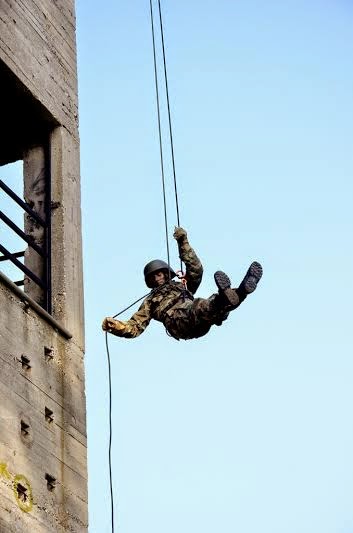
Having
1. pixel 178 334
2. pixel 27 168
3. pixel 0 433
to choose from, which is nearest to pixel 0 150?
pixel 27 168

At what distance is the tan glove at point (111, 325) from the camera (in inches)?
588

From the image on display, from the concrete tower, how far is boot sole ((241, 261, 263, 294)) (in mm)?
1803

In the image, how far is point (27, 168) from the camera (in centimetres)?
1589

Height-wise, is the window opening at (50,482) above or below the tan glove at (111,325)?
below

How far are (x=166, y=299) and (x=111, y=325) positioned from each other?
0.76m

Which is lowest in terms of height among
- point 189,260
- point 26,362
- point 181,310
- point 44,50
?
point 26,362

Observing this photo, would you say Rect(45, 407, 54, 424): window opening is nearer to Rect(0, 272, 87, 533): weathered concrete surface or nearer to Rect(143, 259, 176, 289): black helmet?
Rect(0, 272, 87, 533): weathered concrete surface

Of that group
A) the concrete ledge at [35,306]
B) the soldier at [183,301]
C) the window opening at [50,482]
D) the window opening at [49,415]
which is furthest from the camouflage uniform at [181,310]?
the window opening at [50,482]

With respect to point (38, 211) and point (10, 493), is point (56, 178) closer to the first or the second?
point (38, 211)

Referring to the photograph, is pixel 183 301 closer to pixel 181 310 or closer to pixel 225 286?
pixel 181 310

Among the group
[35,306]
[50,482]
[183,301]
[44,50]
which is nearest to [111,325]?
[183,301]

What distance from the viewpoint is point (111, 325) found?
15.0 meters

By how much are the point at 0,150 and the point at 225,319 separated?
3.41 m

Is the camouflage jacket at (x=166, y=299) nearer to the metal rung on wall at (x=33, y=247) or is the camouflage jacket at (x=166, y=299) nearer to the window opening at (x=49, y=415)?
the metal rung on wall at (x=33, y=247)
